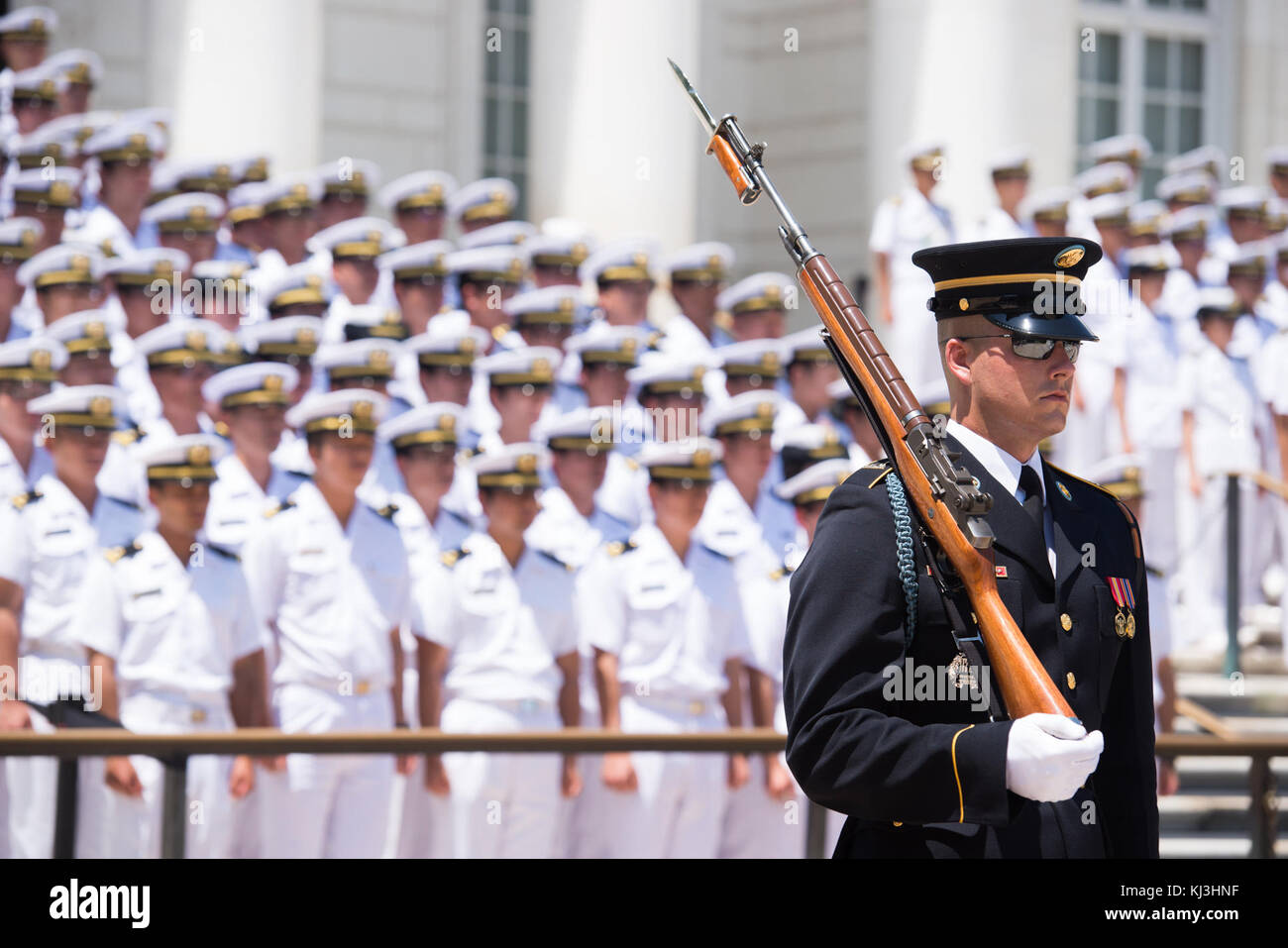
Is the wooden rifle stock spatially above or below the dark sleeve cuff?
above

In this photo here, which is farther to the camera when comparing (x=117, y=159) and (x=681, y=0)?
(x=681, y=0)

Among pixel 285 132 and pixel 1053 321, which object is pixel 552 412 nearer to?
pixel 285 132

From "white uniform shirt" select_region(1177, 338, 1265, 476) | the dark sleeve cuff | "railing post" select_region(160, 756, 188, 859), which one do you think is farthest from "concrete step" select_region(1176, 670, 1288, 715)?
the dark sleeve cuff

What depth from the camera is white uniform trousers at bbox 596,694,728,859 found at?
5.63 m

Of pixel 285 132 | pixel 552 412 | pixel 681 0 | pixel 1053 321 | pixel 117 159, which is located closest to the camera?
pixel 1053 321

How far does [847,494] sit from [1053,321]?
1.20 ft

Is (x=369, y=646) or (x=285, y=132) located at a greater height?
(x=285, y=132)

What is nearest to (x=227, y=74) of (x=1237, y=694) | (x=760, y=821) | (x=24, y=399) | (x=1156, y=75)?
(x=24, y=399)

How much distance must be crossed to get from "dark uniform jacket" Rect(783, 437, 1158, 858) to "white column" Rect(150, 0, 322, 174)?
6.82 meters

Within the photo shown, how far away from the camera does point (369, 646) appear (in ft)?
19.5

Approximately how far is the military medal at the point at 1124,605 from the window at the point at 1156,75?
448 inches

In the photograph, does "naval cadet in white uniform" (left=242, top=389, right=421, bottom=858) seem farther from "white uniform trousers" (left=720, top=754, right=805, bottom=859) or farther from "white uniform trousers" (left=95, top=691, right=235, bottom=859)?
"white uniform trousers" (left=720, top=754, right=805, bottom=859)
